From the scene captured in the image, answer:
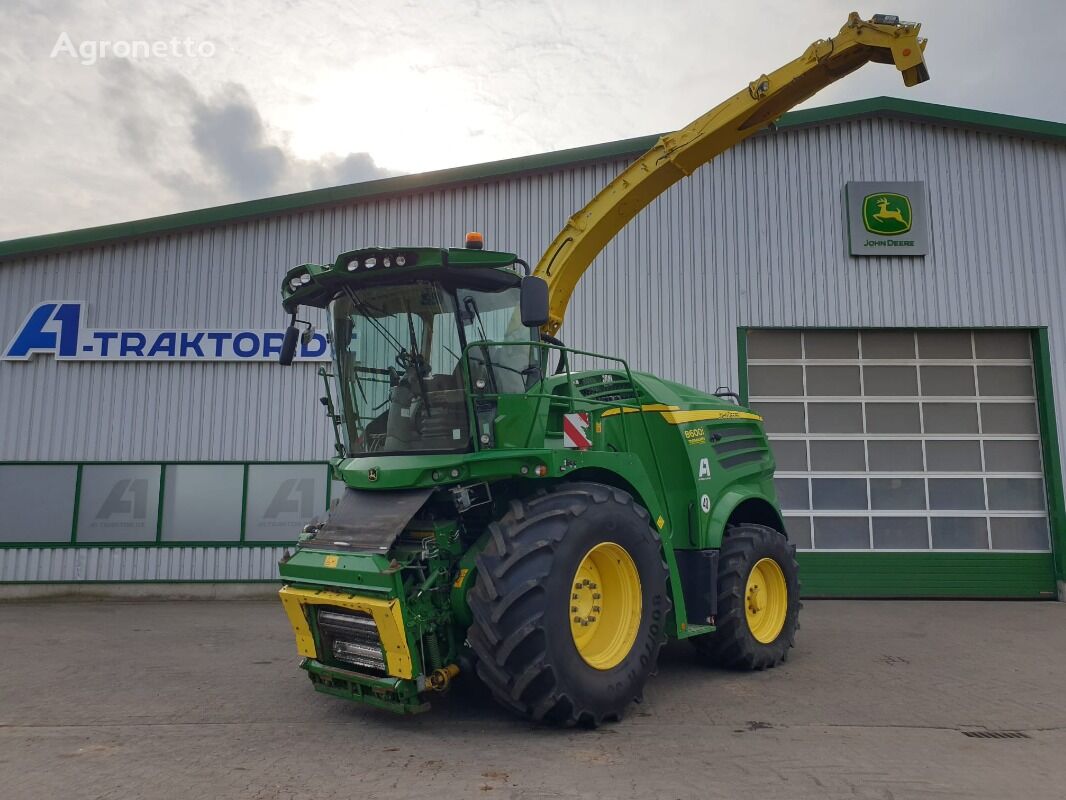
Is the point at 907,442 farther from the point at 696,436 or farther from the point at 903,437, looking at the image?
the point at 696,436

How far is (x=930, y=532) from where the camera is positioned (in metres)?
11.8

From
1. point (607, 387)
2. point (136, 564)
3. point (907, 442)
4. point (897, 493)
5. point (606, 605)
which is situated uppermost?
point (607, 387)

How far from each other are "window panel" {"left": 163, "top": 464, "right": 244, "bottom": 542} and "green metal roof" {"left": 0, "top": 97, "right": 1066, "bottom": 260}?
3830 millimetres

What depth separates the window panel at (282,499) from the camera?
11500 millimetres

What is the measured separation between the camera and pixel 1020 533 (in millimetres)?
11750

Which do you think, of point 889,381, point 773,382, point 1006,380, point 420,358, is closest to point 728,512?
point 420,358

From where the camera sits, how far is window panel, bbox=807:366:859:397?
12086mm

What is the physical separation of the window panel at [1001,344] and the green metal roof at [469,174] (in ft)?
10.5

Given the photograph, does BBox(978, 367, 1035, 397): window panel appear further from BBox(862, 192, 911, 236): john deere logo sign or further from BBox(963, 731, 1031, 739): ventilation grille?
BBox(963, 731, 1031, 739): ventilation grille

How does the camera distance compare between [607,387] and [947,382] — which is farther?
[947,382]

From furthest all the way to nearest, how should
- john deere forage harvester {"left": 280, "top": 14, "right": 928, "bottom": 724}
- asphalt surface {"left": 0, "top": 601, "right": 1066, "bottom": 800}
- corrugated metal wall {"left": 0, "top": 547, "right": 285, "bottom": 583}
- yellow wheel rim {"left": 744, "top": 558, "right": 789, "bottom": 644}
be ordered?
corrugated metal wall {"left": 0, "top": 547, "right": 285, "bottom": 583}, yellow wheel rim {"left": 744, "top": 558, "right": 789, "bottom": 644}, john deere forage harvester {"left": 280, "top": 14, "right": 928, "bottom": 724}, asphalt surface {"left": 0, "top": 601, "right": 1066, "bottom": 800}

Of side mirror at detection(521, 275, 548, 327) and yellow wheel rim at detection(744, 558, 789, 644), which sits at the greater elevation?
side mirror at detection(521, 275, 548, 327)

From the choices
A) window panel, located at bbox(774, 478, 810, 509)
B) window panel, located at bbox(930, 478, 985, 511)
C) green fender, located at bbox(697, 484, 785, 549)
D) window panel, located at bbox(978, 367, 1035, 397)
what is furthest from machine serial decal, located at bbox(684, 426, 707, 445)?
window panel, located at bbox(978, 367, 1035, 397)

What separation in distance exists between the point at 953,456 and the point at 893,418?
107cm
